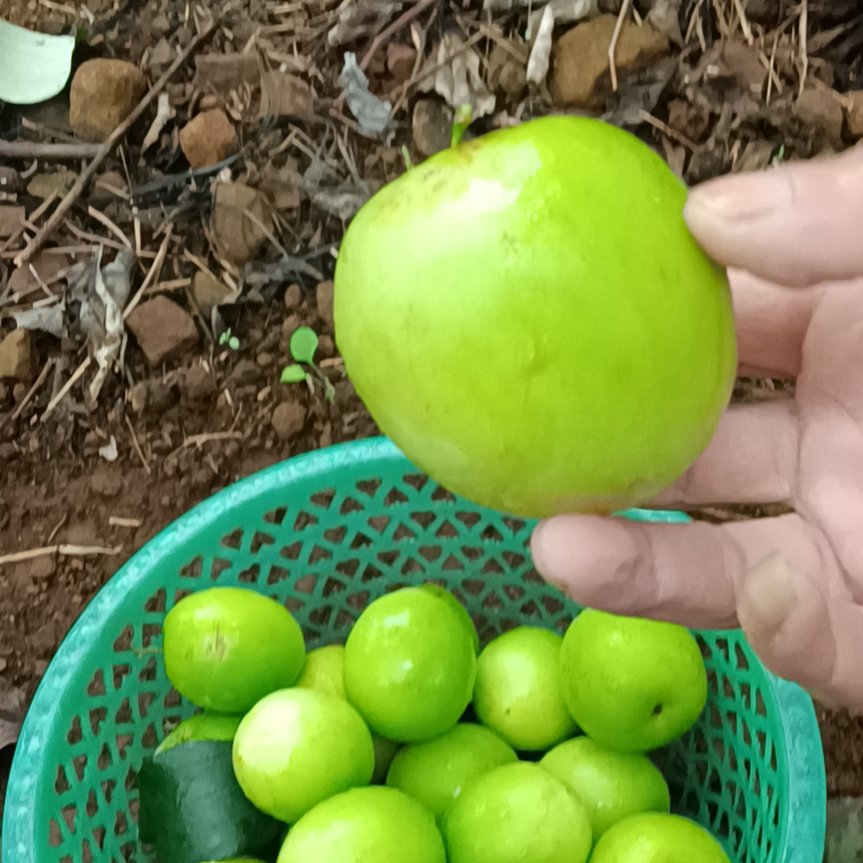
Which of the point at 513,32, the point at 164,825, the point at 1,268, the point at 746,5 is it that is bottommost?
the point at 164,825

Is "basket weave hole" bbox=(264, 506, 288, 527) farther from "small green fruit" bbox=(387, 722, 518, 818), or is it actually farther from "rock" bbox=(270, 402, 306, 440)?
A: "small green fruit" bbox=(387, 722, 518, 818)

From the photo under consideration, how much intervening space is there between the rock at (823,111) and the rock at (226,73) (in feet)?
2.92

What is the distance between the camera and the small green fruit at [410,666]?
1.16 m

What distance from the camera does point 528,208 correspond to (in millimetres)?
707

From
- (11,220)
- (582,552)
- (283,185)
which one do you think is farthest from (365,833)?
(11,220)

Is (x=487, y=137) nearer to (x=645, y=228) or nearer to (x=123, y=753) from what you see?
(x=645, y=228)

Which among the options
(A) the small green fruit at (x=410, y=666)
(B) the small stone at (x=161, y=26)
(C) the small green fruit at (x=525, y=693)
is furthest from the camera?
(B) the small stone at (x=161, y=26)

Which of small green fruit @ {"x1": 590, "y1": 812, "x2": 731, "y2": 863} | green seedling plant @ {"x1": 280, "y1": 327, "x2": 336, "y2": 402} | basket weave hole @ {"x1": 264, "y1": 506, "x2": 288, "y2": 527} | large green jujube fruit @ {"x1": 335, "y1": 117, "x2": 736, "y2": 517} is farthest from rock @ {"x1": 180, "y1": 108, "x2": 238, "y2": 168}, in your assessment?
small green fruit @ {"x1": 590, "y1": 812, "x2": 731, "y2": 863}

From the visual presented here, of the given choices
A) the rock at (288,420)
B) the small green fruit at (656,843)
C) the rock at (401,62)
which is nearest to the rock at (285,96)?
the rock at (401,62)

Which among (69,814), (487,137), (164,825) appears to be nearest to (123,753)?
(69,814)

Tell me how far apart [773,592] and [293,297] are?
3.37 ft

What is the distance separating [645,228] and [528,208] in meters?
0.09

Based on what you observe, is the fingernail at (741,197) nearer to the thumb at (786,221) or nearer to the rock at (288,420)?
the thumb at (786,221)

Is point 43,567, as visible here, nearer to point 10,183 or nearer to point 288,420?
point 288,420
